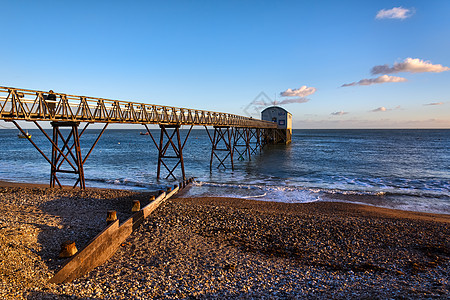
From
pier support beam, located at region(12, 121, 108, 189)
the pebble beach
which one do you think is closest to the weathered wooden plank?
the pebble beach

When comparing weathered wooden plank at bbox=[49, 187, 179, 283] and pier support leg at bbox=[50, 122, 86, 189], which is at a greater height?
pier support leg at bbox=[50, 122, 86, 189]

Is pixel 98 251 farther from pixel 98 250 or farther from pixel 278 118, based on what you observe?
pixel 278 118

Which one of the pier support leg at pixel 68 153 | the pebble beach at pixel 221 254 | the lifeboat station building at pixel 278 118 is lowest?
the pebble beach at pixel 221 254

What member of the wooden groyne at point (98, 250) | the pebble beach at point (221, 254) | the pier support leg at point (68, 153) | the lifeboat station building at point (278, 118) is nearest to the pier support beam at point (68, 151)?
the pier support leg at point (68, 153)

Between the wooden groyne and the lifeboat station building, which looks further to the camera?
the lifeboat station building

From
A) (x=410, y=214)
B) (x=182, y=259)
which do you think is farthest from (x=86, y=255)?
(x=410, y=214)

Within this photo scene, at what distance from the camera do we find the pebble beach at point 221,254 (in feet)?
17.2

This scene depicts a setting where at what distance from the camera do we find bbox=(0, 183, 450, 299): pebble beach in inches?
206

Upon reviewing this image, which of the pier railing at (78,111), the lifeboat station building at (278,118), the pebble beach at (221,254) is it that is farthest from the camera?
the lifeboat station building at (278,118)

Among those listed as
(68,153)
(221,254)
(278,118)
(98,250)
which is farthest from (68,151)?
(278,118)

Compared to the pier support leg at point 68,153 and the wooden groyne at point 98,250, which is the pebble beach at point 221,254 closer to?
the wooden groyne at point 98,250

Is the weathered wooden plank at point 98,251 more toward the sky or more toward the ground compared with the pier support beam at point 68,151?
more toward the ground

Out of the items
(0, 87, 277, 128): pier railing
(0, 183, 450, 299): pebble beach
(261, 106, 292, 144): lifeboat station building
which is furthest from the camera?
(261, 106, 292, 144): lifeboat station building

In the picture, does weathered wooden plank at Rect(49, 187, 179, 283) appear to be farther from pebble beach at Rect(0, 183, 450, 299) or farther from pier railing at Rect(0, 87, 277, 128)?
pier railing at Rect(0, 87, 277, 128)
